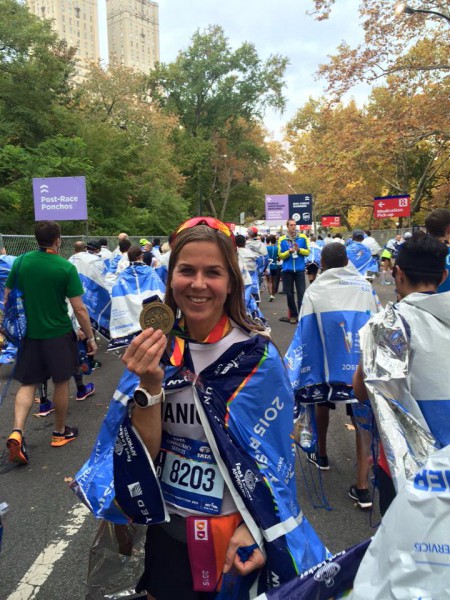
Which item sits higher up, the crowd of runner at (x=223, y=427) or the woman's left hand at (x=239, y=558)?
the crowd of runner at (x=223, y=427)

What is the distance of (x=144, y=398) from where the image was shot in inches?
54.4

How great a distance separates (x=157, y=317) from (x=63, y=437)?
371 centimetres

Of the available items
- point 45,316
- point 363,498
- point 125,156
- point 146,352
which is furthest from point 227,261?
point 125,156

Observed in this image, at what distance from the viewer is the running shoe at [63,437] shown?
453 cm

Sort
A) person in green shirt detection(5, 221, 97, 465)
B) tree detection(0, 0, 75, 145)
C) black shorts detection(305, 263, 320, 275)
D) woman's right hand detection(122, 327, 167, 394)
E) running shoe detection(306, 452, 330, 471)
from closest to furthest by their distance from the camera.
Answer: woman's right hand detection(122, 327, 167, 394) < running shoe detection(306, 452, 330, 471) < person in green shirt detection(5, 221, 97, 465) < black shorts detection(305, 263, 320, 275) < tree detection(0, 0, 75, 145)

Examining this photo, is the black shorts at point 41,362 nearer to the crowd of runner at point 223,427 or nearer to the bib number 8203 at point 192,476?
the crowd of runner at point 223,427

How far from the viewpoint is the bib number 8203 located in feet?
4.90

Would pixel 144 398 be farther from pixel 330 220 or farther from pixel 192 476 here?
pixel 330 220

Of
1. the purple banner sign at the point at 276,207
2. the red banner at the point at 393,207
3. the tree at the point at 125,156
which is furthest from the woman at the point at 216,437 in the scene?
the red banner at the point at 393,207

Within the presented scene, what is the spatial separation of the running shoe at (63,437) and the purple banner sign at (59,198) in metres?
7.77

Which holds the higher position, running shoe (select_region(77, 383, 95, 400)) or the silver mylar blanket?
the silver mylar blanket

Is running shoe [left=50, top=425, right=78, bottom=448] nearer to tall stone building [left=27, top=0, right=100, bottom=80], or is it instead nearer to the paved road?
the paved road

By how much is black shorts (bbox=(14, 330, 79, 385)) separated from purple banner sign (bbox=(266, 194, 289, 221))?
1840 cm

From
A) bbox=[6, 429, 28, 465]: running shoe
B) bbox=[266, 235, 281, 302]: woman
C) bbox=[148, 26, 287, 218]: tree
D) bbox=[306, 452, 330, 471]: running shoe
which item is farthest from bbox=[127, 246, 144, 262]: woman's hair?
bbox=[148, 26, 287, 218]: tree
